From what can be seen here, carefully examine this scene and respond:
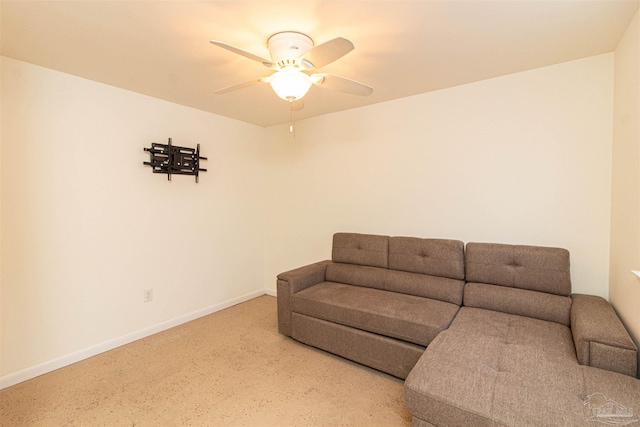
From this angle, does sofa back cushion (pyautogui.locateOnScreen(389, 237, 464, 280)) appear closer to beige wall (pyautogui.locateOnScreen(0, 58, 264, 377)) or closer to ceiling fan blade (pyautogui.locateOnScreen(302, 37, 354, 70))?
ceiling fan blade (pyautogui.locateOnScreen(302, 37, 354, 70))

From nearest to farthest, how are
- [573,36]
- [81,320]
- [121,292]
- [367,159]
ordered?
[573,36], [81,320], [121,292], [367,159]

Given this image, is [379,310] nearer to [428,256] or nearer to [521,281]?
[428,256]

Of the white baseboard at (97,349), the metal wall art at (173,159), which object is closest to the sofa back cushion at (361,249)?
the white baseboard at (97,349)

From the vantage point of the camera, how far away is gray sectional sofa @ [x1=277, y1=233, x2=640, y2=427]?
1273 millimetres

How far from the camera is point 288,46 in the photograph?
180 centimetres

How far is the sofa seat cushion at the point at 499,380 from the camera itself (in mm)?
1211

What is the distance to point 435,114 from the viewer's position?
281 cm

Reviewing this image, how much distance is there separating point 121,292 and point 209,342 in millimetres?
934

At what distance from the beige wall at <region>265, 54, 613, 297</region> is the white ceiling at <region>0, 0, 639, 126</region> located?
0.81ft

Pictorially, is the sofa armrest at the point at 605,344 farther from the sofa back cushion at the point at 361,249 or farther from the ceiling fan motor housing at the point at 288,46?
the ceiling fan motor housing at the point at 288,46

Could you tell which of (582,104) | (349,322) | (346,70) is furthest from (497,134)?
(349,322)

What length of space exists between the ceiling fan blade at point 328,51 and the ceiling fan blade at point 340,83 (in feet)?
0.43

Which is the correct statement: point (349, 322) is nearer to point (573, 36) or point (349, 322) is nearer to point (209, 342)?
point (209, 342)

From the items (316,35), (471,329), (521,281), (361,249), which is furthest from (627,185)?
(316,35)
